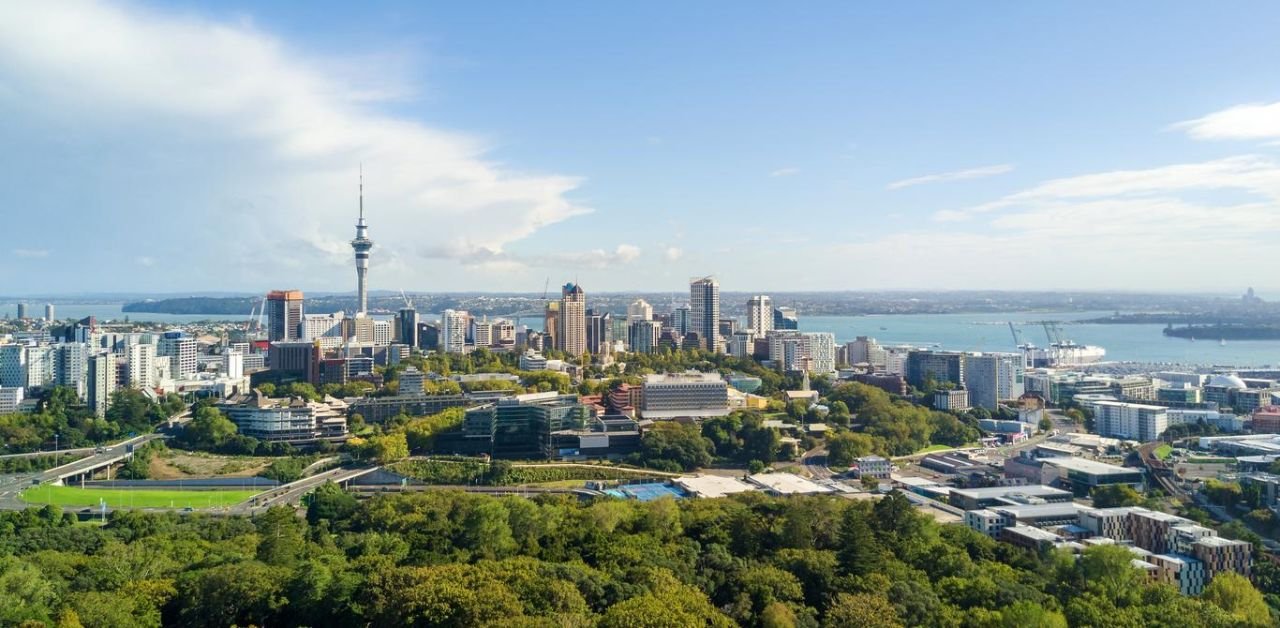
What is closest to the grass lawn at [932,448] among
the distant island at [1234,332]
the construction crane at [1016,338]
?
the construction crane at [1016,338]

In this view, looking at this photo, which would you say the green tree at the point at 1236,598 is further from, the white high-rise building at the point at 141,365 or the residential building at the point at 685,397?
the white high-rise building at the point at 141,365

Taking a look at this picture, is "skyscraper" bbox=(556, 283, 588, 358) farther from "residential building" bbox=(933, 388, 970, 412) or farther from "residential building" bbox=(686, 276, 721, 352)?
"residential building" bbox=(933, 388, 970, 412)

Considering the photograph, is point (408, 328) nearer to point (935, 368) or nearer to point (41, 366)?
point (41, 366)

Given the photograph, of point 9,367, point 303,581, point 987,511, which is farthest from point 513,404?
point 9,367

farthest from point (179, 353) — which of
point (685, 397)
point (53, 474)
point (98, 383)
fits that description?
point (685, 397)

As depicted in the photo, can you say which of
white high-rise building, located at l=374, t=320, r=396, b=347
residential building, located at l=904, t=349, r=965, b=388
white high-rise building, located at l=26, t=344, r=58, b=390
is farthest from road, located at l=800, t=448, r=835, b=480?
white high-rise building, located at l=374, t=320, r=396, b=347

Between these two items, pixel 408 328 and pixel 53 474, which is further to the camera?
pixel 408 328

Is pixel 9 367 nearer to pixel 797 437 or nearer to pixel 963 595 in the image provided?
pixel 797 437
